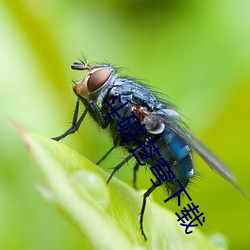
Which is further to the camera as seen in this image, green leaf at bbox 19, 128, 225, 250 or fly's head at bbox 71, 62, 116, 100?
fly's head at bbox 71, 62, 116, 100

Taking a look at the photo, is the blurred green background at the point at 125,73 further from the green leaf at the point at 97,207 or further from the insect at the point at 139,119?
the green leaf at the point at 97,207

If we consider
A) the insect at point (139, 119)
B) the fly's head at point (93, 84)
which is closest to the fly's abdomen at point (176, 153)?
the insect at point (139, 119)

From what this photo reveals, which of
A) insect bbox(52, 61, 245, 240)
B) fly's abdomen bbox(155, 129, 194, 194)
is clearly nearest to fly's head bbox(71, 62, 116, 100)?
insect bbox(52, 61, 245, 240)

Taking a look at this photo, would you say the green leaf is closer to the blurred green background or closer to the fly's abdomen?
the fly's abdomen

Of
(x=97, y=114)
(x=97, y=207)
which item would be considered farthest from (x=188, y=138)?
(x=97, y=207)

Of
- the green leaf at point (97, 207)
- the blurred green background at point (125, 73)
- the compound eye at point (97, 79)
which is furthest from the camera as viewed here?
the blurred green background at point (125, 73)

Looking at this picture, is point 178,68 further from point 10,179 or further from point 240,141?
point 10,179
